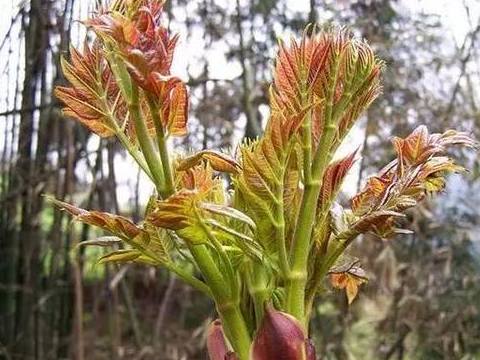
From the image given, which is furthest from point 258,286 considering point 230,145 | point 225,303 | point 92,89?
point 230,145

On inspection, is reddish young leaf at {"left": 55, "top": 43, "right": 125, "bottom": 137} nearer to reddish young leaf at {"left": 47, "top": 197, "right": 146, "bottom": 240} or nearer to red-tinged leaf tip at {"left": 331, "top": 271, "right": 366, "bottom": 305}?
reddish young leaf at {"left": 47, "top": 197, "right": 146, "bottom": 240}

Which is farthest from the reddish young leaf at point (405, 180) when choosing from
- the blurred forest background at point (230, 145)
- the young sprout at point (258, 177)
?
the blurred forest background at point (230, 145)

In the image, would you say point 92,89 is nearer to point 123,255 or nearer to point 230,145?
point 123,255

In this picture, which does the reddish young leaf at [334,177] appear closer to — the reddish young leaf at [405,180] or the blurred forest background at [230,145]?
the reddish young leaf at [405,180]

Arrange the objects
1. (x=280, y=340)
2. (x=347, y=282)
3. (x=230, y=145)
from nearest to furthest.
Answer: (x=280, y=340) → (x=347, y=282) → (x=230, y=145)

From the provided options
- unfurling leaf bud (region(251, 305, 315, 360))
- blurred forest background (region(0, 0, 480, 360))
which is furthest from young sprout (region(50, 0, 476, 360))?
blurred forest background (region(0, 0, 480, 360))

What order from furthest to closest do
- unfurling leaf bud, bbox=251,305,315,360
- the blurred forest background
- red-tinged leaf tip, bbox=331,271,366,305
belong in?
the blurred forest background, red-tinged leaf tip, bbox=331,271,366,305, unfurling leaf bud, bbox=251,305,315,360

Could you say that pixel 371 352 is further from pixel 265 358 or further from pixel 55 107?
pixel 265 358
